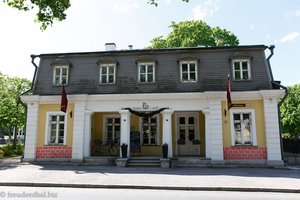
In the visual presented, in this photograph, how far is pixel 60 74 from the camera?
16891 millimetres

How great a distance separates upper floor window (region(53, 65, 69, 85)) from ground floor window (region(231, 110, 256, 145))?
11102 mm

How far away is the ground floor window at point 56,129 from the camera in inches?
624

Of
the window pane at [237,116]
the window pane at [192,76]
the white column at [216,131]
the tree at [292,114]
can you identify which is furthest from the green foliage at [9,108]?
the tree at [292,114]

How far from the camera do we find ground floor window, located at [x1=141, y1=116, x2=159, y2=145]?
55.6ft

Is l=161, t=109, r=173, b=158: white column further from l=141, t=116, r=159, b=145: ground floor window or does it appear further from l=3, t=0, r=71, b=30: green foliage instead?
l=3, t=0, r=71, b=30: green foliage

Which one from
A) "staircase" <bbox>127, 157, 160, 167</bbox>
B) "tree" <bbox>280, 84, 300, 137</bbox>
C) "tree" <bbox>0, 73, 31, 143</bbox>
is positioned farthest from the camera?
"tree" <bbox>280, 84, 300, 137</bbox>

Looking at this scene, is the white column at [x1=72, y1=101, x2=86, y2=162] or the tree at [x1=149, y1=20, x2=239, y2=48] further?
the tree at [x1=149, y1=20, x2=239, y2=48]

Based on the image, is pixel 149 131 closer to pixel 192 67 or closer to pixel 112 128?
pixel 112 128

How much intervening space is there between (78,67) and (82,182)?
9538 mm

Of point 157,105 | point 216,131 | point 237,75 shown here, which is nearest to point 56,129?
point 157,105

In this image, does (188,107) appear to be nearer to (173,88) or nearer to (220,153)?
(173,88)

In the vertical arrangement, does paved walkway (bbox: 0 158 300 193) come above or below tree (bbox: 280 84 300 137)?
below

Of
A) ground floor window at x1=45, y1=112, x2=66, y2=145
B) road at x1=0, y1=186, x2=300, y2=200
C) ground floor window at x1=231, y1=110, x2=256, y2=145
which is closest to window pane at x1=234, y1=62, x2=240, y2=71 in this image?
ground floor window at x1=231, y1=110, x2=256, y2=145

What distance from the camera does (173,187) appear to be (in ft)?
28.2
